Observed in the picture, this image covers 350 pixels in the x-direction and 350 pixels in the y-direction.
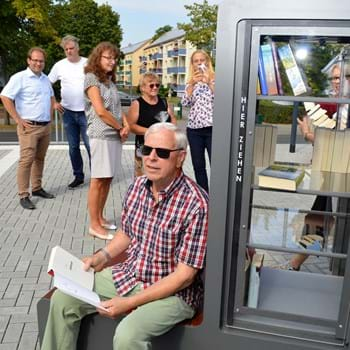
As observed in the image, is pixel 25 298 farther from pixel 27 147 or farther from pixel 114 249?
pixel 27 147

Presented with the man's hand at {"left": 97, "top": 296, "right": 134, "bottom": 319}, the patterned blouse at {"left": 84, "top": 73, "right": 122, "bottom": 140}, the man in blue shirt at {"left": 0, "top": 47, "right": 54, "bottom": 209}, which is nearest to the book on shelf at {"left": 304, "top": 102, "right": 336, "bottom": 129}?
the man's hand at {"left": 97, "top": 296, "right": 134, "bottom": 319}

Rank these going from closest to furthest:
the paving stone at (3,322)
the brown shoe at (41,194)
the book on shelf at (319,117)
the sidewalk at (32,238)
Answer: the book on shelf at (319,117) < the paving stone at (3,322) < the sidewalk at (32,238) < the brown shoe at (41,194)

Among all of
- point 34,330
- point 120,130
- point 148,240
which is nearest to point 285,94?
point 148,240

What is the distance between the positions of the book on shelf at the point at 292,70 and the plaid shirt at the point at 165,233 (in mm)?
714

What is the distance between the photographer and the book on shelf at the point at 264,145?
219cm

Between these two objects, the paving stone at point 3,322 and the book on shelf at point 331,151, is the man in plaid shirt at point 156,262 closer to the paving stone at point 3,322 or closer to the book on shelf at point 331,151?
the book on shelf at point 331,151

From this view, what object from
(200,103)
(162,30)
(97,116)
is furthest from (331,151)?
(162,30)

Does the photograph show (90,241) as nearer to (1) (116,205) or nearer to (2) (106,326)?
(1) (116,205)

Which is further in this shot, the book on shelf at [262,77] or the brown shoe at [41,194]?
the brown shoe at [41,194]

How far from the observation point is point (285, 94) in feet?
6.75

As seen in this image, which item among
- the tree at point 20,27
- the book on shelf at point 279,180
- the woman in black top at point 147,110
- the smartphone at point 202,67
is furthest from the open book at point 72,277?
the tree at point 20,27

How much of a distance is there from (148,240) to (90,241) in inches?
94.6

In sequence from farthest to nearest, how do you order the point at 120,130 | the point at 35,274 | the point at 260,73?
the point at 120,130, the point at 35,274, the point at 260,73

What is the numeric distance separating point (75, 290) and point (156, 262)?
437mm
